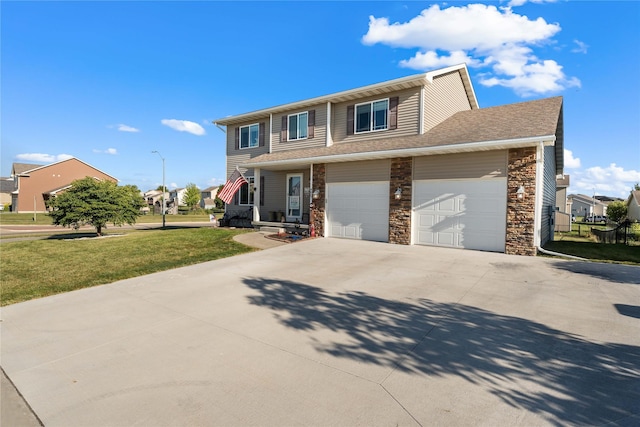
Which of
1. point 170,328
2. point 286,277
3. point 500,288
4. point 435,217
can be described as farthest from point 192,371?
point 435,217

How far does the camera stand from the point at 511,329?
167 inches

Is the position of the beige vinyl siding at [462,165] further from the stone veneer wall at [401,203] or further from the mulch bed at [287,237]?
the mulch bed at [287,237]

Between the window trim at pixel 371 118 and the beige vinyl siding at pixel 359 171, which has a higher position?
the window trim at pixel 371 118

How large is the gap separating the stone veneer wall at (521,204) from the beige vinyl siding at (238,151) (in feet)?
40.3

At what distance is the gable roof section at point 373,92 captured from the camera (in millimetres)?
12211

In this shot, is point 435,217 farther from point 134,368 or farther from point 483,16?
point 134,368

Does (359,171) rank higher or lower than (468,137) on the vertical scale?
lower

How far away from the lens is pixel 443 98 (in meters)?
13.9

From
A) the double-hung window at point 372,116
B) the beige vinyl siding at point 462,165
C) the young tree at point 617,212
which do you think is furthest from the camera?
the young tree at point 617,212

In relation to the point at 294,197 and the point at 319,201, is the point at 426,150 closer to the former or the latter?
the point at 319,201

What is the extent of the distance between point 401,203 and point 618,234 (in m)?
9.96

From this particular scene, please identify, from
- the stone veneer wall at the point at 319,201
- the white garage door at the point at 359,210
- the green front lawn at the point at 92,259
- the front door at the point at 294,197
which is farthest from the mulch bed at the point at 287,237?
the front door at the point at 294,197

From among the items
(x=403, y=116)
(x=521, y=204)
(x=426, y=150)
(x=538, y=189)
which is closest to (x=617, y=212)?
(x=538, y=189)

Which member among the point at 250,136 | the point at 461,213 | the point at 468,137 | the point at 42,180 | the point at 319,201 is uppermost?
the point at 250,136
